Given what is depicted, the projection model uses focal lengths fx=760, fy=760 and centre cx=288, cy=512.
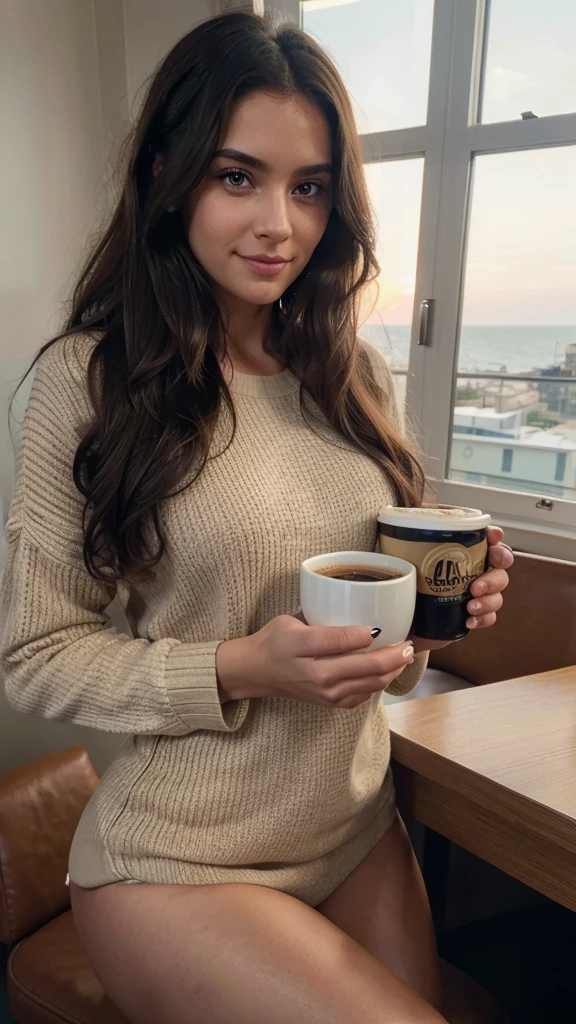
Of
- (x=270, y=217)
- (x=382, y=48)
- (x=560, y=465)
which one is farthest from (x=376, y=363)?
(x=382, y=48)

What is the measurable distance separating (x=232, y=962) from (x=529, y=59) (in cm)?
212

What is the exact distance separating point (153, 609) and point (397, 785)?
1.32 ft

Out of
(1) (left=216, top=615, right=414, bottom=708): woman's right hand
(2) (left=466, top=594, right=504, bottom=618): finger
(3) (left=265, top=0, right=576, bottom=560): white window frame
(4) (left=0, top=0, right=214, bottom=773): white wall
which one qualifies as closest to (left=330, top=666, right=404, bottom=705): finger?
(1) (left=216, top=615, right=414, bottom=708): woman's right hand

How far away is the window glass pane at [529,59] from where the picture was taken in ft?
6.20

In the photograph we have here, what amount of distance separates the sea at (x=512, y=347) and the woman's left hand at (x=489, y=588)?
1.25 metres

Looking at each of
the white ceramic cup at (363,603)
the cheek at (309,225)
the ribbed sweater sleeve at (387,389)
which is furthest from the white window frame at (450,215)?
the white ceramic cup at (363,603)

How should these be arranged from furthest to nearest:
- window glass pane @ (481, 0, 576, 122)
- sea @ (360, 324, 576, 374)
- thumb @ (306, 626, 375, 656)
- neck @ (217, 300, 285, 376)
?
sea @ (360, 324, 576, 374), window glass pane @ (481, 0, 576, 122), neck @ (217, 300, 285, 376), thumb @ (306, 626, 375, 656)

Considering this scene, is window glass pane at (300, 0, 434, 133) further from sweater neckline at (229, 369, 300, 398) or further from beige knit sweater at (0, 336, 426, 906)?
beige knit sweater at (0, 336, 426, 906)

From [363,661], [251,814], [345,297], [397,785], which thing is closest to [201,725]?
[251,814]

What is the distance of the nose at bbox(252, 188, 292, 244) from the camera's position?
82 cm

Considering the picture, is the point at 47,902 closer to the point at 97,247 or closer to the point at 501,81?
the point at 97,247

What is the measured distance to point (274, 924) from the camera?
0.72 m

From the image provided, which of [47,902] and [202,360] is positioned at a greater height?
[202,360]

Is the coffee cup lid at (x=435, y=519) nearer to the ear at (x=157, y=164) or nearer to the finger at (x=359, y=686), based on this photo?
the finger at (x=359, y=686)
